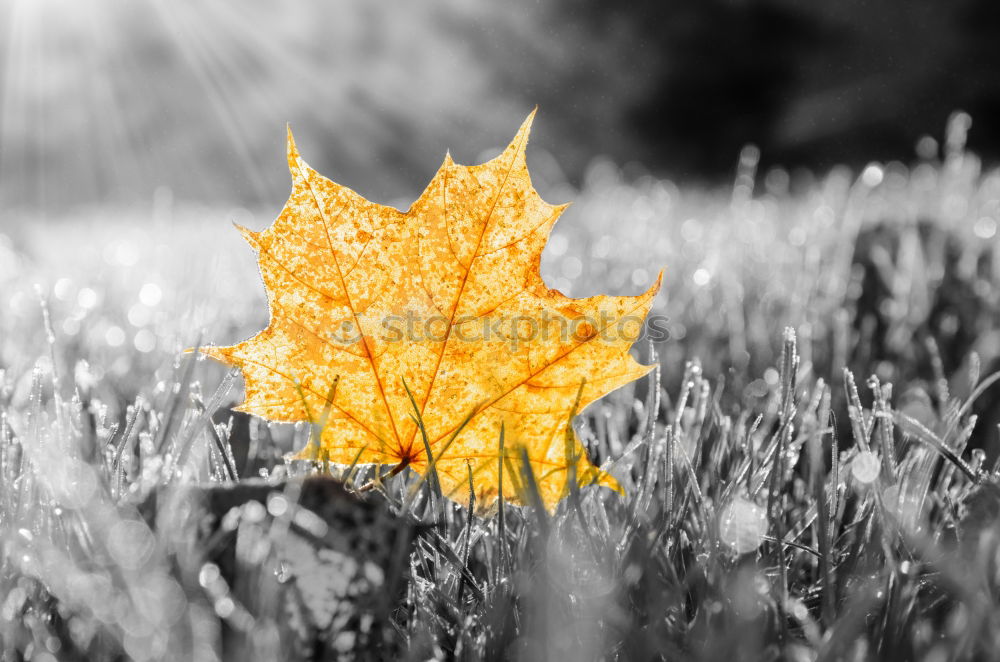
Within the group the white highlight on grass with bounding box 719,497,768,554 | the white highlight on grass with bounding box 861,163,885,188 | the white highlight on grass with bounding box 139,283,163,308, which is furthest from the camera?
the white highlight on grass with bounding box 861,163,885,188

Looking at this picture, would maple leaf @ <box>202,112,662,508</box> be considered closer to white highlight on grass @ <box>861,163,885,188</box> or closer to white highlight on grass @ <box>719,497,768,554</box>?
white highlight on grass @ <box>719,497,768,554</box>

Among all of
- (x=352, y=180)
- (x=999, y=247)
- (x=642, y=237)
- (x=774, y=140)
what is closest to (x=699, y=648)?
(x=999, y=247)

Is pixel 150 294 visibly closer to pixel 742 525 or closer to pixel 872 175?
pixel 742 525

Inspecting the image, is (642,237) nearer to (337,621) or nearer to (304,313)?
(304,313)

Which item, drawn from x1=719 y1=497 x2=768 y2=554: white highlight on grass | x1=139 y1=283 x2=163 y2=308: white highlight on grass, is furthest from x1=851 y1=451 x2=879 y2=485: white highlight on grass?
x1=139 y1=283 x2=163 y2=308: white highlight on grass

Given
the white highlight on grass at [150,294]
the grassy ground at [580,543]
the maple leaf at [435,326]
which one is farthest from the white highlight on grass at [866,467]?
the white highlight on grass at [150,294]

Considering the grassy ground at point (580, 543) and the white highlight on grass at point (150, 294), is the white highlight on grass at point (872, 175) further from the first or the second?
the white highlight on grass at point (150, 294)
